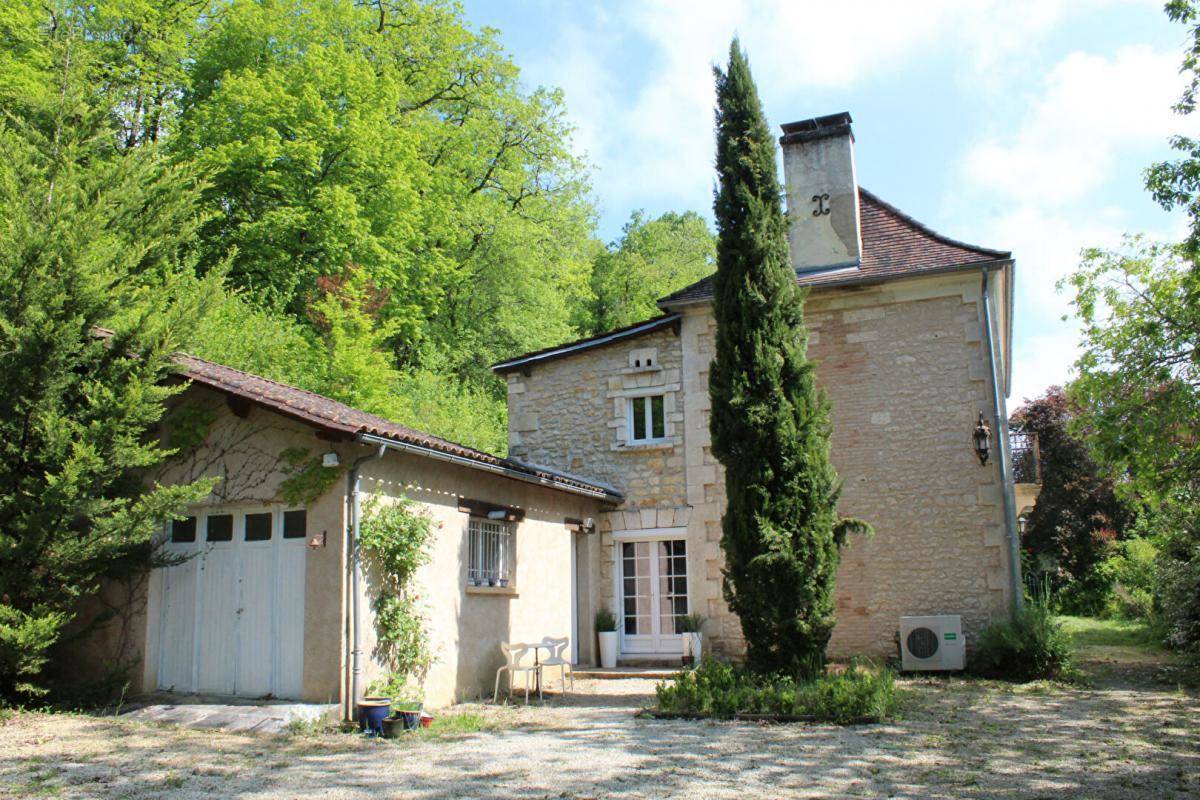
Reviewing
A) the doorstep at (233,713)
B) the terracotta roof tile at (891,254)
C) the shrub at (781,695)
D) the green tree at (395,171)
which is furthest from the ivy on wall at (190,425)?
the green tree at (395,171)

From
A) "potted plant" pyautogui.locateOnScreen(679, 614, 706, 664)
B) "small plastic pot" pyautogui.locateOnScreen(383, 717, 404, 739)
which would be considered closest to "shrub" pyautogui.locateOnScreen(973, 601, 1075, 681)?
"potted plant" pyautogui.locateOnScreen(679, 614, 706, 664)

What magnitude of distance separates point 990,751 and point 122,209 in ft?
30.5

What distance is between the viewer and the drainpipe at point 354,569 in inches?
307

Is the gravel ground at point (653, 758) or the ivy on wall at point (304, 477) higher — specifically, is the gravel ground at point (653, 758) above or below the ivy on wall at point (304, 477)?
below

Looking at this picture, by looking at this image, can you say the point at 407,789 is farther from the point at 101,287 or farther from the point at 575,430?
the point at 575,430

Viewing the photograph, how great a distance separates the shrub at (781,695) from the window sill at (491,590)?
7.74ft

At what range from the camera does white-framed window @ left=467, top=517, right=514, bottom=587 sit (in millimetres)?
9922

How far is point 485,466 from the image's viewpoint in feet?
30.9

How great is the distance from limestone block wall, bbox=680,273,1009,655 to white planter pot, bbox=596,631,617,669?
1390 millimetres

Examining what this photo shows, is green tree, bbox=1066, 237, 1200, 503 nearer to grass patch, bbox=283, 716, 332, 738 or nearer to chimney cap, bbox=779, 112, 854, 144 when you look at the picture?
chimney cap, bbox=779, 112, 854, 144

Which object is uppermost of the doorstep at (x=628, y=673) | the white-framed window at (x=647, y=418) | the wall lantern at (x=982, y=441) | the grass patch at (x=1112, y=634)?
the white-framed window at (x=647, y=418)

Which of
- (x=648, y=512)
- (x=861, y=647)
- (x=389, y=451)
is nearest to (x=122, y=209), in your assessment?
(x=389, y=451)

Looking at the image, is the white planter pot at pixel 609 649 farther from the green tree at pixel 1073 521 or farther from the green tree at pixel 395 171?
the green tree at pixel 1073 521

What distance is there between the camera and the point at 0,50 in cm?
1557
